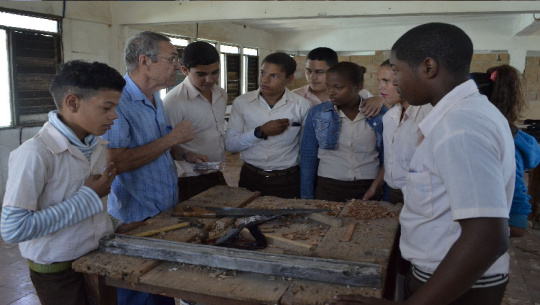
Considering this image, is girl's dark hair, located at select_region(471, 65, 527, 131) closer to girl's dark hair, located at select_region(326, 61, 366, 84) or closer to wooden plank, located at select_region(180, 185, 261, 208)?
girl's dark hair, located at select_region(326, 61, 366, 84)

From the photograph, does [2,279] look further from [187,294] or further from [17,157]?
[187,294]

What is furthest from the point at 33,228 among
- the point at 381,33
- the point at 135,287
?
the point at 381,33

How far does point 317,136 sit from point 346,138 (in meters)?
0.21

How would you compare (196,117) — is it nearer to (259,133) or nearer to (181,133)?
(259,133)

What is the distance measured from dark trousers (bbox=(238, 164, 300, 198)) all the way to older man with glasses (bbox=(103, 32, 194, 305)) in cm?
97

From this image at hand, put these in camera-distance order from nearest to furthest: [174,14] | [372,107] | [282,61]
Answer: [372,107]
[282,61]
[174,14]

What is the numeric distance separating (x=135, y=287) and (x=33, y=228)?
0.40 m

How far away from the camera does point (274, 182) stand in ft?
10.4

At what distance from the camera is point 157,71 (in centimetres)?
228

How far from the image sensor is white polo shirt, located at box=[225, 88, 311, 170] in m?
3.14

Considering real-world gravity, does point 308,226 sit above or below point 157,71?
below

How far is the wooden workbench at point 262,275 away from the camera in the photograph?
1308mm

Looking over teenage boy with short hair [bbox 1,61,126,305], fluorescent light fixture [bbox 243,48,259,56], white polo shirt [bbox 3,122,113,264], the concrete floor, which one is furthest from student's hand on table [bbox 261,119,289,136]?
fluorescent light fixture [bbox 243,48,259,56]

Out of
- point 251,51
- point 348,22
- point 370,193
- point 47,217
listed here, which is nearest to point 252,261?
point 47,217
